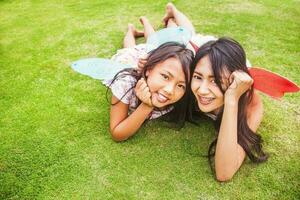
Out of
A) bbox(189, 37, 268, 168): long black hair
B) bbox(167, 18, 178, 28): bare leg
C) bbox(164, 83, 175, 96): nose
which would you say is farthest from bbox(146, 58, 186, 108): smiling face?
bbox(167, 18, 178, 28): bare leg

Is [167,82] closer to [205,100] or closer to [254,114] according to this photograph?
[205,100]

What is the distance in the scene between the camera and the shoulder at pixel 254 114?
2.62 m

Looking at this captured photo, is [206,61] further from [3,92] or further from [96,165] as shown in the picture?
[3,92]

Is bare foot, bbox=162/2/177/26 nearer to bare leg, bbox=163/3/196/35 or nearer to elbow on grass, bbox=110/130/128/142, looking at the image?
bare leg, bbox=163/3/196/35

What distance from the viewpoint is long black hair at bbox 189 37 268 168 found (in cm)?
237

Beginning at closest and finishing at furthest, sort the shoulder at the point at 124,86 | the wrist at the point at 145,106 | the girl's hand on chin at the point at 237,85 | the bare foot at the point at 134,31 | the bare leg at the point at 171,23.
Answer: the girl's hand on chin at the point at 237,85
the wrist at the point at 145,106
the shoulder at the point at 124,86
the bare leg at the point at 171,23
the bare foot at the point at 134,31

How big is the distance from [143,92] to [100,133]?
20.1 inches

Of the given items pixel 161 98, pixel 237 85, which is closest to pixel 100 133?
pixel 161 98

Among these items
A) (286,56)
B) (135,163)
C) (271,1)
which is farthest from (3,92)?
(271,1)

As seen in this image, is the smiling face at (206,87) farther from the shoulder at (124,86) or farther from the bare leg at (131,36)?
the bare leg at (131,36)

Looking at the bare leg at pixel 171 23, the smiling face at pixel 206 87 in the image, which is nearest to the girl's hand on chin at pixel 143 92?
the smiling face at pixel 206 87

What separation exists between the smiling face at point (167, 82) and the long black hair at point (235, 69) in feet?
0.35

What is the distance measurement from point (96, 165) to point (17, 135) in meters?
A: 0.65

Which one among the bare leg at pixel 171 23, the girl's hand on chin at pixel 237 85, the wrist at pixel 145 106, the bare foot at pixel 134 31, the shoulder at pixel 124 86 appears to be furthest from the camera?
the bare foot at pixel 134 31
